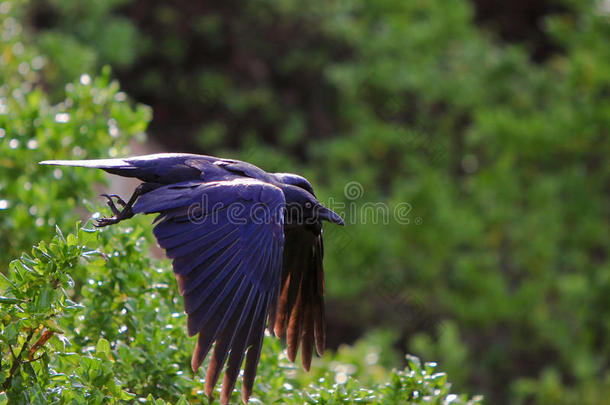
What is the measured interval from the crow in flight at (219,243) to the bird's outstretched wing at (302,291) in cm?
25

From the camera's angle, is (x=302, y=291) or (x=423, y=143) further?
(x=423, y=143)

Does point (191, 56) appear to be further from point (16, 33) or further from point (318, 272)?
point (318, 272)

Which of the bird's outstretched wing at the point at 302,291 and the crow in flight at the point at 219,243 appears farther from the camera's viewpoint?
the bird's outstretched wing at the point at 302,291

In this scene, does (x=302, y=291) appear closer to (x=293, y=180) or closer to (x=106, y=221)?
(x=293, y=180)

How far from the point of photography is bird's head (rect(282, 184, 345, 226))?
10.9 ft

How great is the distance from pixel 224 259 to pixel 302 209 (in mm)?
710

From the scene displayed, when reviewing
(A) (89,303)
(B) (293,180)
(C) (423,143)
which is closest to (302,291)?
(B) (293,180)

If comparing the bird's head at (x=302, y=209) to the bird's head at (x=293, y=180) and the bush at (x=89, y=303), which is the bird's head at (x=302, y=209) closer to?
the bird's head at (x=293, y=180)

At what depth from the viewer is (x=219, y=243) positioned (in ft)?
8.91

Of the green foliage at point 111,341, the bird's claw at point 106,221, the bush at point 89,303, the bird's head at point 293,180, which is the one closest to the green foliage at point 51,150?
the bush at point 89,303

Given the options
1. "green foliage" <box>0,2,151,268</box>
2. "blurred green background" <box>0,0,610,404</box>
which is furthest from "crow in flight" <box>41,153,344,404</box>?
"blurred green background" <box>0,0,610,404</box>

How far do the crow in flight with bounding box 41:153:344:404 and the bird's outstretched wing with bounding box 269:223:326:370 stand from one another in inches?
9.9

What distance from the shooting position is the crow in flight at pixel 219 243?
260 cm

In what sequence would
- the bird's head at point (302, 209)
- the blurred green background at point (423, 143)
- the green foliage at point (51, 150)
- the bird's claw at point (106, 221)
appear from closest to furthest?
the bird's claw at point (106, 221), the bird's head at point (302, 209), the green foliage at point (51, 150), the blurred green background at point (423, 143)
